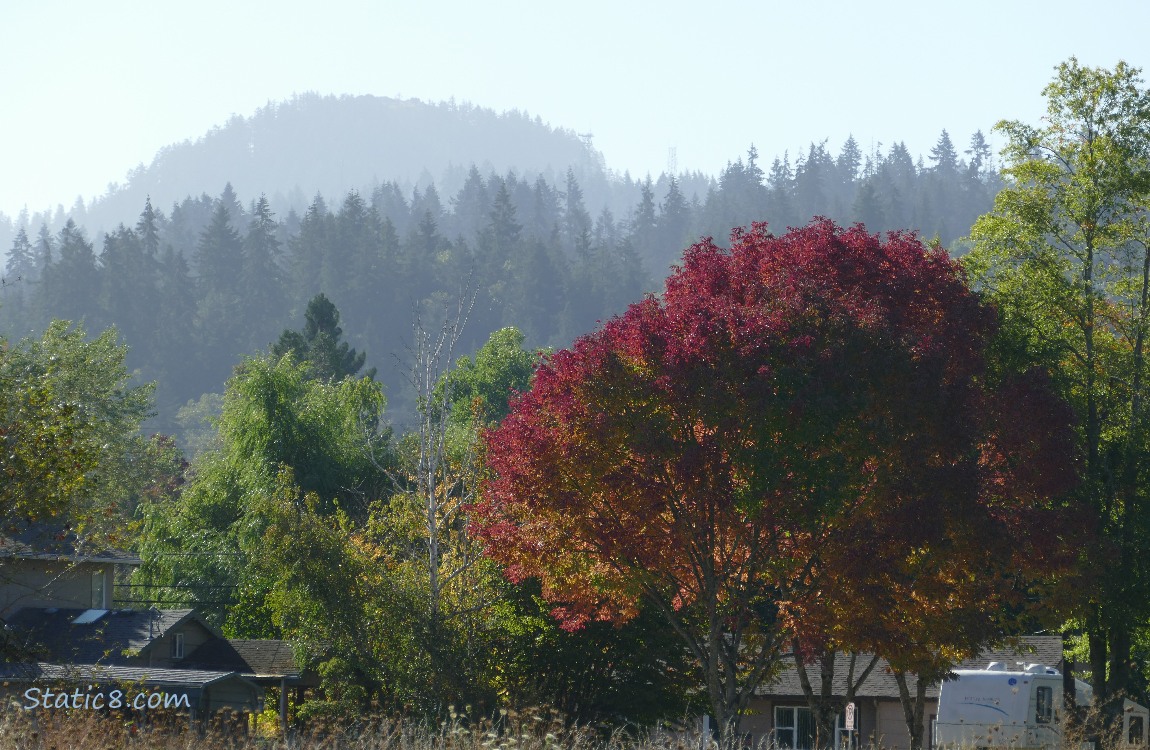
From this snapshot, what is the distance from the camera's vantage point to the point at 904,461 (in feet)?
65.7

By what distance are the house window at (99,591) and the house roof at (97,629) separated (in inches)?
38.8

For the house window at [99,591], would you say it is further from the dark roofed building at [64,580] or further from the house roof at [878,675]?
the house roof at [878,675]

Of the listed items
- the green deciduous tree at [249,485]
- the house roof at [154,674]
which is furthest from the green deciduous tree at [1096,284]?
the green deciduous tree at [249,485]

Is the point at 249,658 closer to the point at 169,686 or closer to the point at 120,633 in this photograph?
the point at 120,633

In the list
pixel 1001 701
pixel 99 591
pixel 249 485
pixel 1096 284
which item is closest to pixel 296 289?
pixel 249 485

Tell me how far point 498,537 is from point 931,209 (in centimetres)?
17599

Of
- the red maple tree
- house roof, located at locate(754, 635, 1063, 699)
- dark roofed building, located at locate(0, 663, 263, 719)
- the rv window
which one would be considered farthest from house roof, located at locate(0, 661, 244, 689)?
the rv window

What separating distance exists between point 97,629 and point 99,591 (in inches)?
349

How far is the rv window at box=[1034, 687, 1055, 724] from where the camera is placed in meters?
34.4

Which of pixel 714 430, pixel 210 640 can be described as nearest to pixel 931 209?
pixel 210 640

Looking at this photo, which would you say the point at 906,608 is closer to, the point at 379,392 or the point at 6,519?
the point at 6,519

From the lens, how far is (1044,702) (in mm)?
34594

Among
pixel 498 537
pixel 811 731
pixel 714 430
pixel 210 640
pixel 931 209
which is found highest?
pixel 931 209

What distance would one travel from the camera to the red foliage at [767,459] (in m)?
19.4
